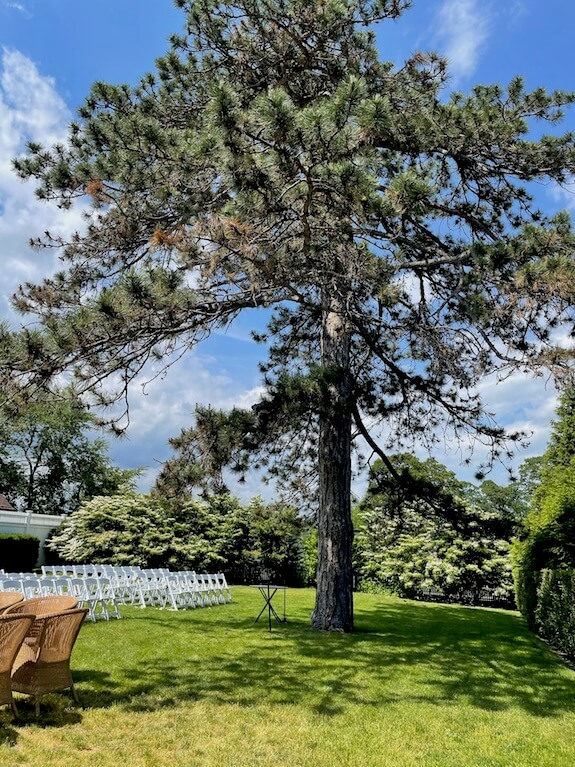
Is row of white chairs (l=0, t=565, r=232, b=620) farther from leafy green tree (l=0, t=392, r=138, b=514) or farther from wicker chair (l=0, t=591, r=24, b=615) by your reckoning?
leafy green tree (l=0, t=392, r=138, b=514)

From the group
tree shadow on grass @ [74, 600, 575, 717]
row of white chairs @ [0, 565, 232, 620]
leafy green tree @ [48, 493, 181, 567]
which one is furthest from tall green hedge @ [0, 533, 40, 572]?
tree shadow on grass @ [74, 600, 575, 717]

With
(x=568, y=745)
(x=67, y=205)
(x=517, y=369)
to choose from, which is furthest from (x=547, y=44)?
(x=568, y=745)

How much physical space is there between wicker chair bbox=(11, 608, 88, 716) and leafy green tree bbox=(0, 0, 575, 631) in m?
2.91

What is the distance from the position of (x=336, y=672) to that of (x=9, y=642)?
3808 millimetres

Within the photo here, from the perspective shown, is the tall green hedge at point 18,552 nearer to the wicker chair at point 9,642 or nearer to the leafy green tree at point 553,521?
the leafy green tree at point 553,521

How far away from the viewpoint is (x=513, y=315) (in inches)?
272

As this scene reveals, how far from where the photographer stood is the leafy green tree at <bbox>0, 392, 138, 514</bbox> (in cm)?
3297

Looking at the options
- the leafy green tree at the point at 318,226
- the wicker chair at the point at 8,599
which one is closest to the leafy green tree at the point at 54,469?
the leafy green tree at the point at 318,226

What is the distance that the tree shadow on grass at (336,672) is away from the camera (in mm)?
5473

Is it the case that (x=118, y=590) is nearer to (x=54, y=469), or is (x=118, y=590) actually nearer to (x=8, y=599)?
(x=8, y=599)

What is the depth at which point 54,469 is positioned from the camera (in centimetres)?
3378

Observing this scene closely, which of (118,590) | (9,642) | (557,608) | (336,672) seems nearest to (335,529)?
(336,672)

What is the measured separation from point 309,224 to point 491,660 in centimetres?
645

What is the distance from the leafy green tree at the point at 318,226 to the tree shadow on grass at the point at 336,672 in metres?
1.47
